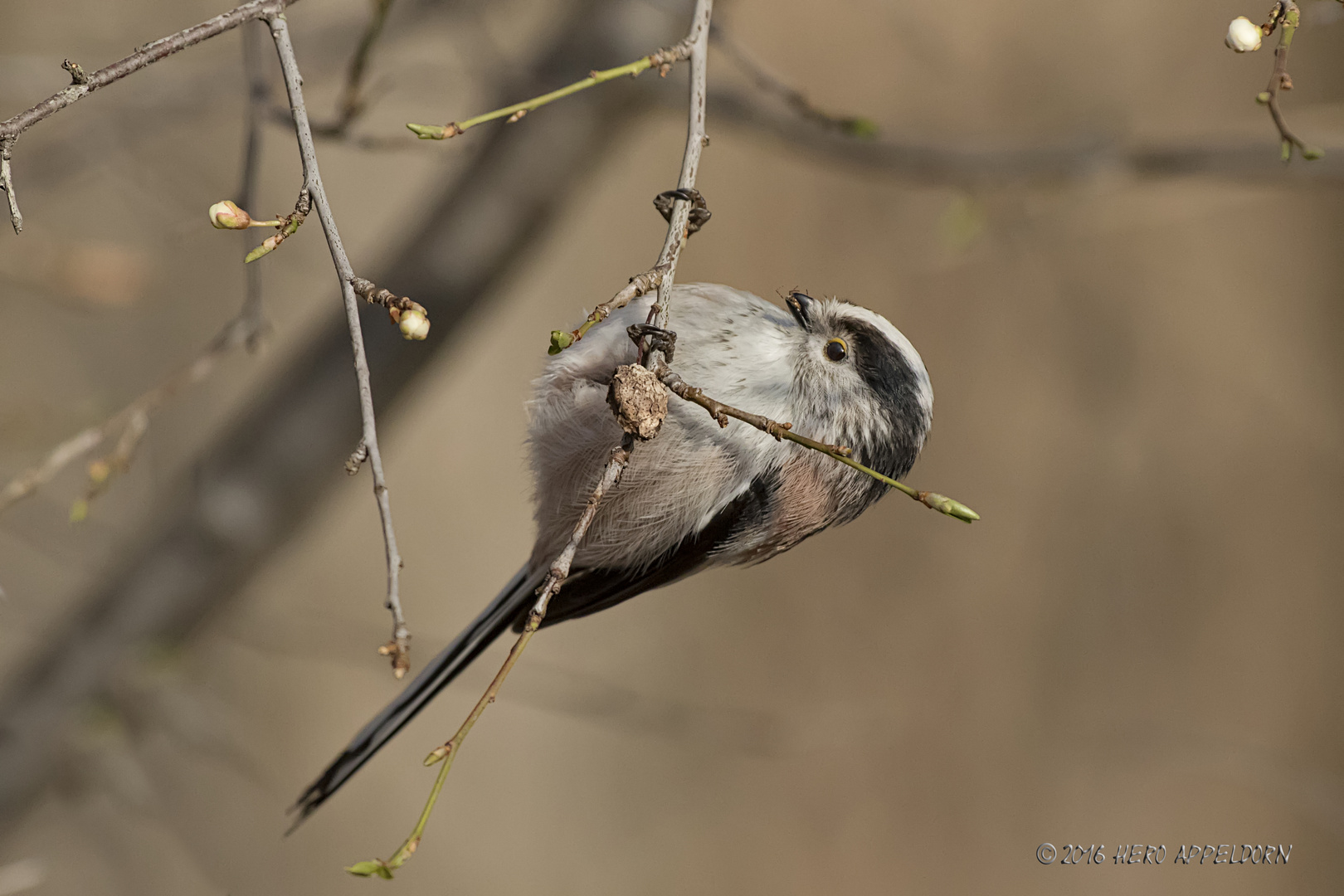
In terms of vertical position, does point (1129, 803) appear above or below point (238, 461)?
above

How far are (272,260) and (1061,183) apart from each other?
254cm

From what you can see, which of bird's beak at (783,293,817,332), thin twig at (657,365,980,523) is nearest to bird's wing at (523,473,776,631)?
bird's beak at (783,293,817,332)

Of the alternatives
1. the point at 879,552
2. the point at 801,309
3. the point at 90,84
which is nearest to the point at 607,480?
the point at 90,84

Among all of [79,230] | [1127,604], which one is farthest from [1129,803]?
[79,230]

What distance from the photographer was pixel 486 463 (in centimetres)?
406

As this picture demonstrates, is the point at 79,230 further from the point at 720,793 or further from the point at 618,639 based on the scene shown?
the point at 720,793

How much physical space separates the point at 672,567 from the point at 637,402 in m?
0.81

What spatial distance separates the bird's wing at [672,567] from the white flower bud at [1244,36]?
0.86 m

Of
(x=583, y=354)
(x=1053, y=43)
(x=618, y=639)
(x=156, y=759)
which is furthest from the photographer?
(x=618, y=639)

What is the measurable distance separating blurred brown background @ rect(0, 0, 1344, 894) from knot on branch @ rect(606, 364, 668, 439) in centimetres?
254

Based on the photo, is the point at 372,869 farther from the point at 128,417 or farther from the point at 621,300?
the point at 128,417

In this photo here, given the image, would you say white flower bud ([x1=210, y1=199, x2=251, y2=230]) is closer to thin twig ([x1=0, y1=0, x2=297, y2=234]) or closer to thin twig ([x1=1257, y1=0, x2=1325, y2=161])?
thin twig ([x1=0, y1=0, x2=297, y2=234])

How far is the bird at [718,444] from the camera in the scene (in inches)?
61.9

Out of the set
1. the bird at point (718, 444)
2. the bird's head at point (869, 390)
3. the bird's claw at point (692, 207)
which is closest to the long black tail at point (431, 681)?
the bird at point (718, 444)
